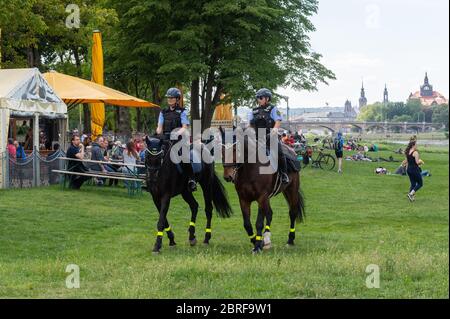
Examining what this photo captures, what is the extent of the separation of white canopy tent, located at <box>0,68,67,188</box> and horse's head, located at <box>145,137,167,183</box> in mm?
10726

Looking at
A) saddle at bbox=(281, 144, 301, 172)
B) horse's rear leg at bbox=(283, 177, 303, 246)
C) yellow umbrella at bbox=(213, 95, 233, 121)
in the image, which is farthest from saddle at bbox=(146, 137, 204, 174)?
yellow umbrella at bbox=(213, 95, 233, 121)

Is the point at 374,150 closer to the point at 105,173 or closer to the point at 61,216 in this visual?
the point at 105,173

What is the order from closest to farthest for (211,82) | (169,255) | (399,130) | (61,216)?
(169,255)
(61,216)
(211,82)
(399,130)

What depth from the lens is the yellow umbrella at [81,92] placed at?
2538 cm

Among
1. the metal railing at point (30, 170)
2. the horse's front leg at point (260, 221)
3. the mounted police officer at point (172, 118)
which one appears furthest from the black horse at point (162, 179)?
the metal railing at point (30, 170)

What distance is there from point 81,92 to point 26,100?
2.75m

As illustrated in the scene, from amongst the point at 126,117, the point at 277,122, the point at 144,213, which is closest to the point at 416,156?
the point at 144,213

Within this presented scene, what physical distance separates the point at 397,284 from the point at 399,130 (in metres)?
118

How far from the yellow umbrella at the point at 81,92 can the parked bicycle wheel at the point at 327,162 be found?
48.3 feet

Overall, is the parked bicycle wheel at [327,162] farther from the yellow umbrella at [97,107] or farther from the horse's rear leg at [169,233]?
the horse's rear leg at [169,233]

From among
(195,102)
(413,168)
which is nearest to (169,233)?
(413,168)

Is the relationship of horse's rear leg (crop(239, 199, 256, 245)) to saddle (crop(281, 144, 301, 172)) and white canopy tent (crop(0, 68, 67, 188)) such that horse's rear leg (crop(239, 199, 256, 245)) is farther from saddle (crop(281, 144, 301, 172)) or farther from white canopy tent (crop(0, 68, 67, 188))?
white canopy tent (crop(0, 68, 67, 188))

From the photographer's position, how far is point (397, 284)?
863cm

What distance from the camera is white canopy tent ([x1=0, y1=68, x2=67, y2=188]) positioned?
22688mm
